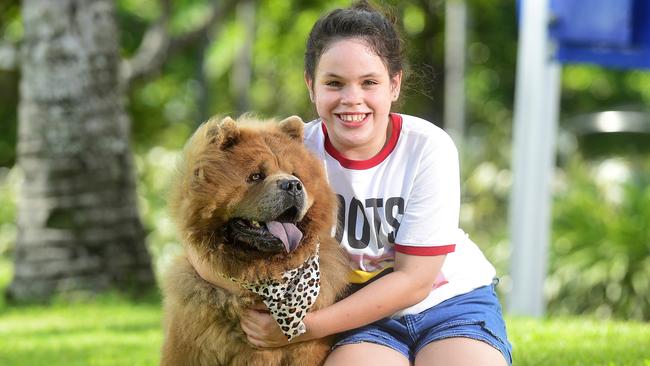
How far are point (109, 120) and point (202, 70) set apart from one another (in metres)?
9.94

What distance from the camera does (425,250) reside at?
12.3ft

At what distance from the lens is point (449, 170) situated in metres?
3.91

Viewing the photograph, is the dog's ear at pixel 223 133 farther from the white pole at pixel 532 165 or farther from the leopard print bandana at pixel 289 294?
the white pole at pixel 532 165

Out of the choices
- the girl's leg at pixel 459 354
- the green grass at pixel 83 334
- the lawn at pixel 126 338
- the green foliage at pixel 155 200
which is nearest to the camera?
the girl's leg at pixel 459 354

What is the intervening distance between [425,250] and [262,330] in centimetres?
72

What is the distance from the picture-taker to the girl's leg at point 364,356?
3.67m

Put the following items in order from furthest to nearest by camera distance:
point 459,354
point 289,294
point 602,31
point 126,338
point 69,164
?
point 602,31, point 69,164, point 126,338, point 459,354, point 289,294

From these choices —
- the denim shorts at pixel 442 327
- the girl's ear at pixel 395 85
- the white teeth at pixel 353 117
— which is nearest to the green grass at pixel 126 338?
the denim shorts at pixel 442 327

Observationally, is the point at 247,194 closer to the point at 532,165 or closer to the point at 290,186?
the point at 290,186

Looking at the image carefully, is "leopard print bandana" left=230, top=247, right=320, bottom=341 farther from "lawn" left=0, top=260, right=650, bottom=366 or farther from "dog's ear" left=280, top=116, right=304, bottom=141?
"lawn" left=0, top=260, right=650, bottom=366

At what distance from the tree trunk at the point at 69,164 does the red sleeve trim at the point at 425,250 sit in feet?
18.4

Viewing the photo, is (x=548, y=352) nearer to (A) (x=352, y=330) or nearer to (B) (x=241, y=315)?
(A) (x=352, y=330)

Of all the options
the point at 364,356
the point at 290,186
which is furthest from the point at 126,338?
the point at 290,186

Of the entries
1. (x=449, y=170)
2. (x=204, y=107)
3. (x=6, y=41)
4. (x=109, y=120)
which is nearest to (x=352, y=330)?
(x=449, y=170)
